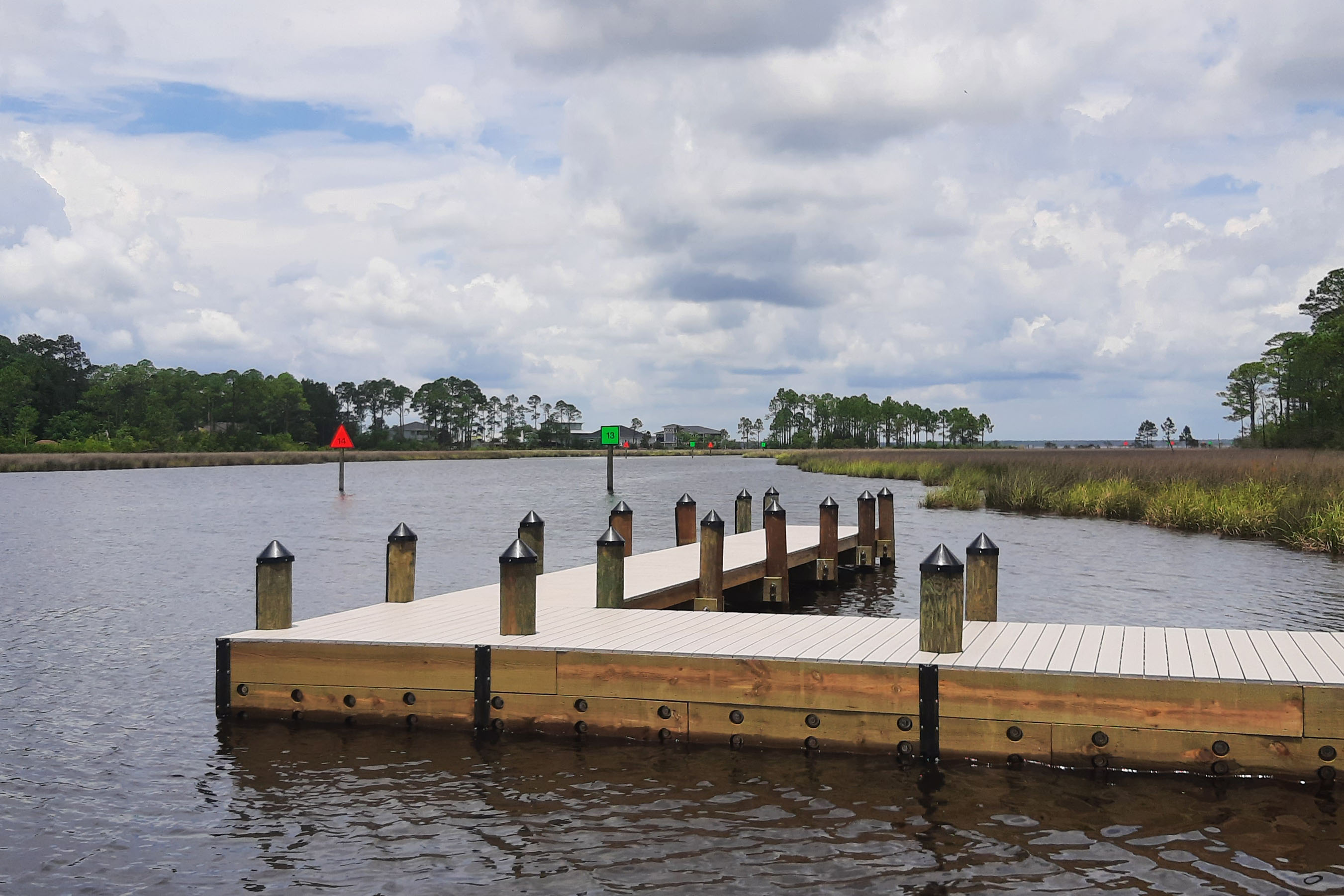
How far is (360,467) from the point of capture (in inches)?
4343

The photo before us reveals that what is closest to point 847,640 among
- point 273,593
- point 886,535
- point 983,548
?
point 983,548

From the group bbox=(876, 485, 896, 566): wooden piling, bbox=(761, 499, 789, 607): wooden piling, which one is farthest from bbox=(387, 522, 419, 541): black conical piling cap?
bbox=(876, 485, 896, 566): wooden piling

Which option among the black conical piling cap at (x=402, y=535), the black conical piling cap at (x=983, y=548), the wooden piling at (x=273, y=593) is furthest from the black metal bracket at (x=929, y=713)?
the black conical piling cap at (x=402, y=535)

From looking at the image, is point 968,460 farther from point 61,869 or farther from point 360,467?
point 360,467

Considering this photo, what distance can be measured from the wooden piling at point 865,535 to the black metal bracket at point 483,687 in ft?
42.6

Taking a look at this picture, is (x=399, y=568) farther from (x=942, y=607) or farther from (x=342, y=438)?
(x=342, y=438)

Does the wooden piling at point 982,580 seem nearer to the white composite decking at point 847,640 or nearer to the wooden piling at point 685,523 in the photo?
the white composite decking at point 847,640

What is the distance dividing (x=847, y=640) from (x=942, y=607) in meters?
1.11

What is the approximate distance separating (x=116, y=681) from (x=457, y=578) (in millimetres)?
8553

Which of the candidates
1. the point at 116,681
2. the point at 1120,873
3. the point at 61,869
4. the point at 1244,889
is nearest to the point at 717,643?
the point at 1120,873

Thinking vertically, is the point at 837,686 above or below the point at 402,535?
below

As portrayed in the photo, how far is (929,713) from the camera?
7.96 m

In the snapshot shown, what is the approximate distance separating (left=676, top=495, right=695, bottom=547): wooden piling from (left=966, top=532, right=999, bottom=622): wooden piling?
902 cm

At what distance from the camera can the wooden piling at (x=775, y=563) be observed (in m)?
16.0
